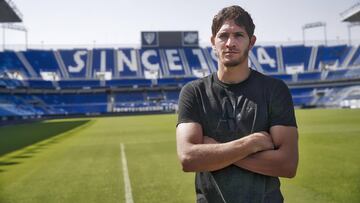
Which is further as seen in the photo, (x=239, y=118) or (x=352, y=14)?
(x=352, y=14)

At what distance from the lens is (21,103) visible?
70125mm

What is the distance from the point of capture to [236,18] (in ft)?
9.43

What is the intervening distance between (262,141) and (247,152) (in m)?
0.14

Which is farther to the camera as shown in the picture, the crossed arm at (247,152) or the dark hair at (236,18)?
the dark hair at (236,18)

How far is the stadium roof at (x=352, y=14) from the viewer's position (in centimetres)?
6112

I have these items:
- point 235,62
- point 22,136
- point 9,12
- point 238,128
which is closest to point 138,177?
point 238,128

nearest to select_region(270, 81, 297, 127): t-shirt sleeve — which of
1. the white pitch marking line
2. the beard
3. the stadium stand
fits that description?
the beard

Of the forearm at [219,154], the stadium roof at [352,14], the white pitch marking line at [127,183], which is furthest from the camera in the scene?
the stadium roof at [352,14]

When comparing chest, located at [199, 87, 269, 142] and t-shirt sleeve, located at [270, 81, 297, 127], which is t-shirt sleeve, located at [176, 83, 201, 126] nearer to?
chest, located at [199, 87, 269, 142]

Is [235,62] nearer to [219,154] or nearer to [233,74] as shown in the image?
[233,74]

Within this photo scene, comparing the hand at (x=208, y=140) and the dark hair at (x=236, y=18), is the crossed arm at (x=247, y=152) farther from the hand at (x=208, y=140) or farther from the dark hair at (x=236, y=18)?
the dark hair at (x=236, y=18)

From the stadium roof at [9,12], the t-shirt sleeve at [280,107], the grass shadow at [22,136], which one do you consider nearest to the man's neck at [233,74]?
the t-shirt sleeve at [280,107]

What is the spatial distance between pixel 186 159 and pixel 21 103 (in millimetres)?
73301

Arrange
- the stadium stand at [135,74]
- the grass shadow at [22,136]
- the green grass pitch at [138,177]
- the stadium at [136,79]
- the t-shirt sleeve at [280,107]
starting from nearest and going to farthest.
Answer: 1. the t-shirt sleeve at [280,107]
2. the green grass pitch at [138,177]
3. the grass shadow at [22,136]
4. the stadium at [136,79]
5. the stadium stand at [135,74]
